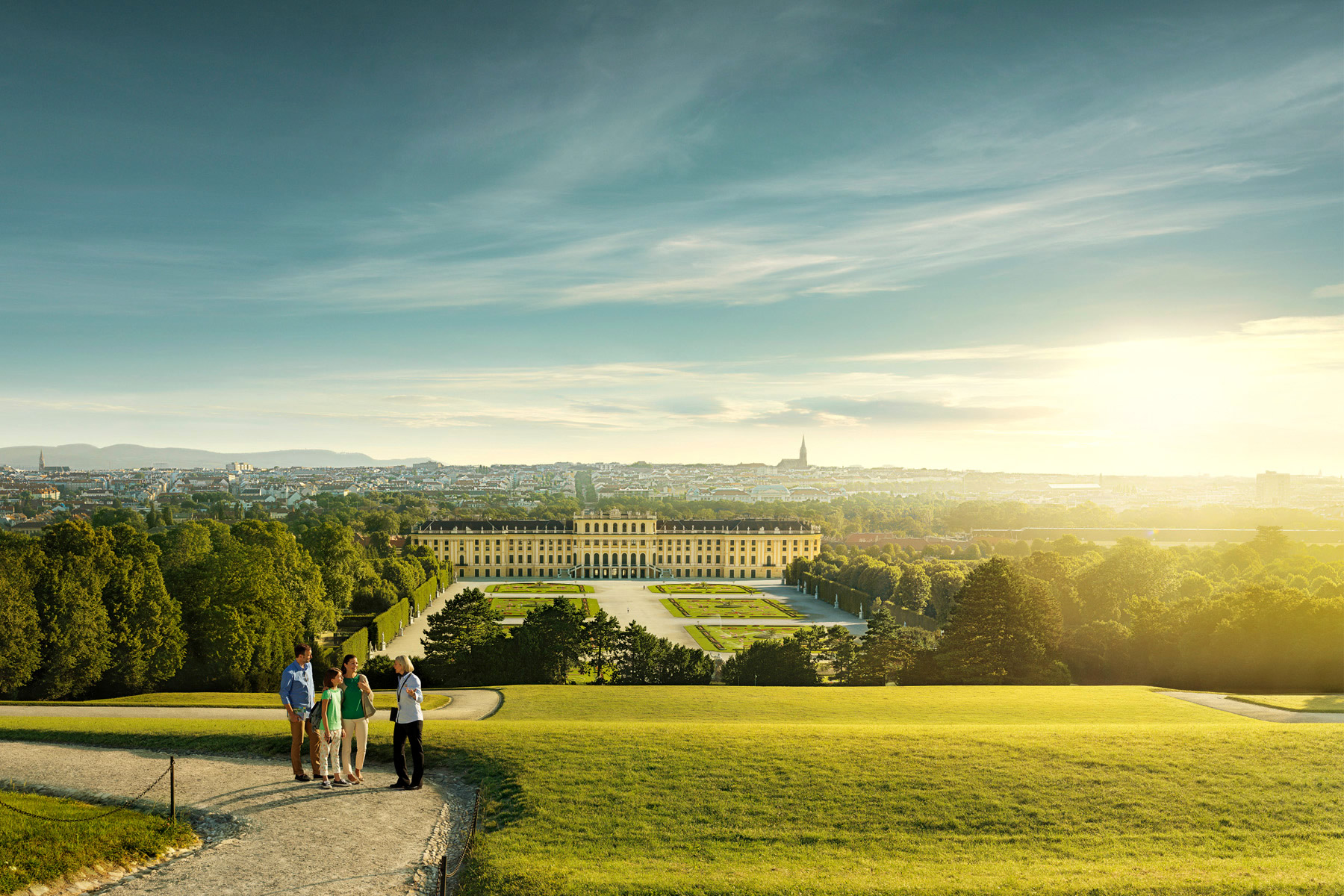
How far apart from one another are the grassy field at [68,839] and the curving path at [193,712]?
613 centimetres

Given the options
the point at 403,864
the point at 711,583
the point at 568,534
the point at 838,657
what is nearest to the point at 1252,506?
the point at 711,583

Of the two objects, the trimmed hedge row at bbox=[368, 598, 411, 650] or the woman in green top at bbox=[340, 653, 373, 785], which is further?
the trimmed hedge row at bbox=[368, 598, 411, 650]

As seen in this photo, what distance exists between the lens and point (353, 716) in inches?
449

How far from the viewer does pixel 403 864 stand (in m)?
9.13

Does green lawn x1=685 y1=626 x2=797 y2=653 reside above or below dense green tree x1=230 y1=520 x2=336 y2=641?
below

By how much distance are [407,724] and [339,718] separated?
1.15 meters

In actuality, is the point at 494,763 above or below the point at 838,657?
above

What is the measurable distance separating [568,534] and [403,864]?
92502mm

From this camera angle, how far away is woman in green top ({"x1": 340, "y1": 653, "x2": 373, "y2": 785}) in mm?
11422

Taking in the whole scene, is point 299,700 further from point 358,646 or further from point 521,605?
point 521,605

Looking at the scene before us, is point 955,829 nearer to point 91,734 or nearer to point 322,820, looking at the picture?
point 322,820

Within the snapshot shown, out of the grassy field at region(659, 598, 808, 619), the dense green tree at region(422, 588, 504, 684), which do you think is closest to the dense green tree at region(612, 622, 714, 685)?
the dense green tree at region(422, 588, 504, 684)

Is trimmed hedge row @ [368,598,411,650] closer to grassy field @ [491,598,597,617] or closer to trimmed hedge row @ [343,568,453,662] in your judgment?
trimmed hedge row @ [343,568,453,662]

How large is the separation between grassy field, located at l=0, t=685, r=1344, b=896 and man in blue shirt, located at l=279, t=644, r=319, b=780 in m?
1.86
